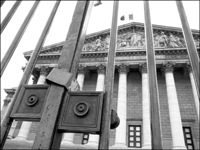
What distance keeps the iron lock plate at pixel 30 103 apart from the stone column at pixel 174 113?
38.4 feet

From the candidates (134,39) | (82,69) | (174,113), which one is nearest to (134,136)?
(174,113)

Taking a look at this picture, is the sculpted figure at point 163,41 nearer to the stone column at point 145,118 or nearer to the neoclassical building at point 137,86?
the neoclassical building at point 137,86

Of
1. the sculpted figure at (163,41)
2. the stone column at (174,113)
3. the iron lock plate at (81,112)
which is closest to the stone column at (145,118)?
the stone column at (174,113)

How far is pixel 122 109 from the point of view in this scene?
1270 centimetres

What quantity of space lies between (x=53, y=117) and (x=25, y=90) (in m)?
0.35

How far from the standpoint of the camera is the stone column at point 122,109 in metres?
11.7

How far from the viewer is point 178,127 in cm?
1140

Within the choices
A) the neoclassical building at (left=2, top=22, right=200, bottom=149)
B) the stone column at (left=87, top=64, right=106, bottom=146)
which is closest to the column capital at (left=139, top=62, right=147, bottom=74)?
the neoclassical building at (left=2, top=22, right=200, bottom=149)

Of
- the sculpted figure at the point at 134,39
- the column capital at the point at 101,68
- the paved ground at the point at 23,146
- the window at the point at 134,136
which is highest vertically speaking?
the sculpted figure at the point at 134,39

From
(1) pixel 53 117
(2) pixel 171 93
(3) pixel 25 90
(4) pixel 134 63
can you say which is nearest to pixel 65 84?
(1) pixel 53 117

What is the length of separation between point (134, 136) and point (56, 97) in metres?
13.3

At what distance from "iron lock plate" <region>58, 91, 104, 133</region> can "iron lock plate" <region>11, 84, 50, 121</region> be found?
0.49ft

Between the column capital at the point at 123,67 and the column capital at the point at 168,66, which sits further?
the column capital at the point at 123,67

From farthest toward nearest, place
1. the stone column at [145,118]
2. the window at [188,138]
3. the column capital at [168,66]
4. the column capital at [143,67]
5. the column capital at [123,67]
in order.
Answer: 1. the column capital at [123,67]
2. the column capital at [143,67]
3. the column capital at [168,66]
4. the window at [188,138]
5. the stone column at [145,118]
